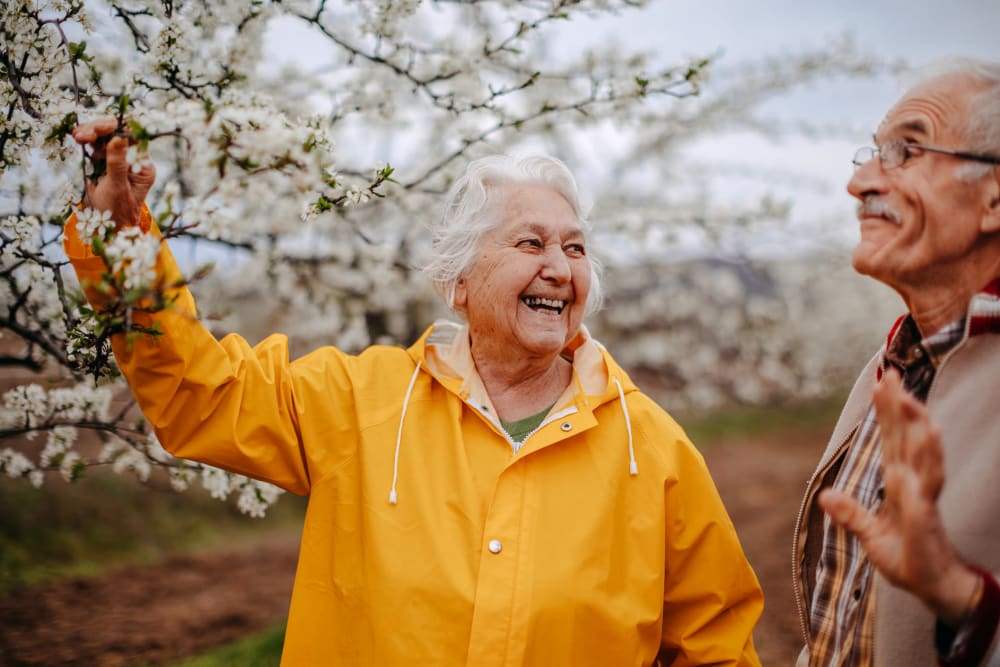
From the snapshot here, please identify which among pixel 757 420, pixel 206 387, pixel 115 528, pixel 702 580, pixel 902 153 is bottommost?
pixel 115 528

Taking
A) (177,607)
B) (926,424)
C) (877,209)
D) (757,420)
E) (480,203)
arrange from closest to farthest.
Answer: (926,424), (877,209), (480,203), (177,607), (757,420)

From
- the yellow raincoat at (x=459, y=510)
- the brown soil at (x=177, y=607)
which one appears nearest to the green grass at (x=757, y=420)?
the brown soil at (x=177, y=607)

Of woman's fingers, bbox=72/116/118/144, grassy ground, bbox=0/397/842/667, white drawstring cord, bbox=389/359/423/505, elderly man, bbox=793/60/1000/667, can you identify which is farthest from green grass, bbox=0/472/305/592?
elderly man, bbox=793/60/1000/667

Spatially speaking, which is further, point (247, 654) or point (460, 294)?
point (247, 654)

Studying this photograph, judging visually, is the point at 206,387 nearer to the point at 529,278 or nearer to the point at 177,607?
the point at 529,278

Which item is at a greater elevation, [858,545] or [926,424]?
[926,424]

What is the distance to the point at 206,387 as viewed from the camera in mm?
1708

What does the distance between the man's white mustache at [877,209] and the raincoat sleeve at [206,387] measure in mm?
1550

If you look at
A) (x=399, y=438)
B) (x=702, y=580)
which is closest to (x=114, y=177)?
(x=399, y=438)

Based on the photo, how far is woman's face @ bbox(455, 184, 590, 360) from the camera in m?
2.10

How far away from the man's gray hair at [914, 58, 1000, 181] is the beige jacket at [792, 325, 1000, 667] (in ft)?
1.21

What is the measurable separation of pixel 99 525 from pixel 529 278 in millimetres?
4222

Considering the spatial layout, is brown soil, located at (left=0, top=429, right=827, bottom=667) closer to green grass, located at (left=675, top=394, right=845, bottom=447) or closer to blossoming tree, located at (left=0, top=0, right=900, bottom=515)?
blossoming tree, located at (left=0, top=0, right=900, bottom=515)

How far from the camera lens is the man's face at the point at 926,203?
151 cm
